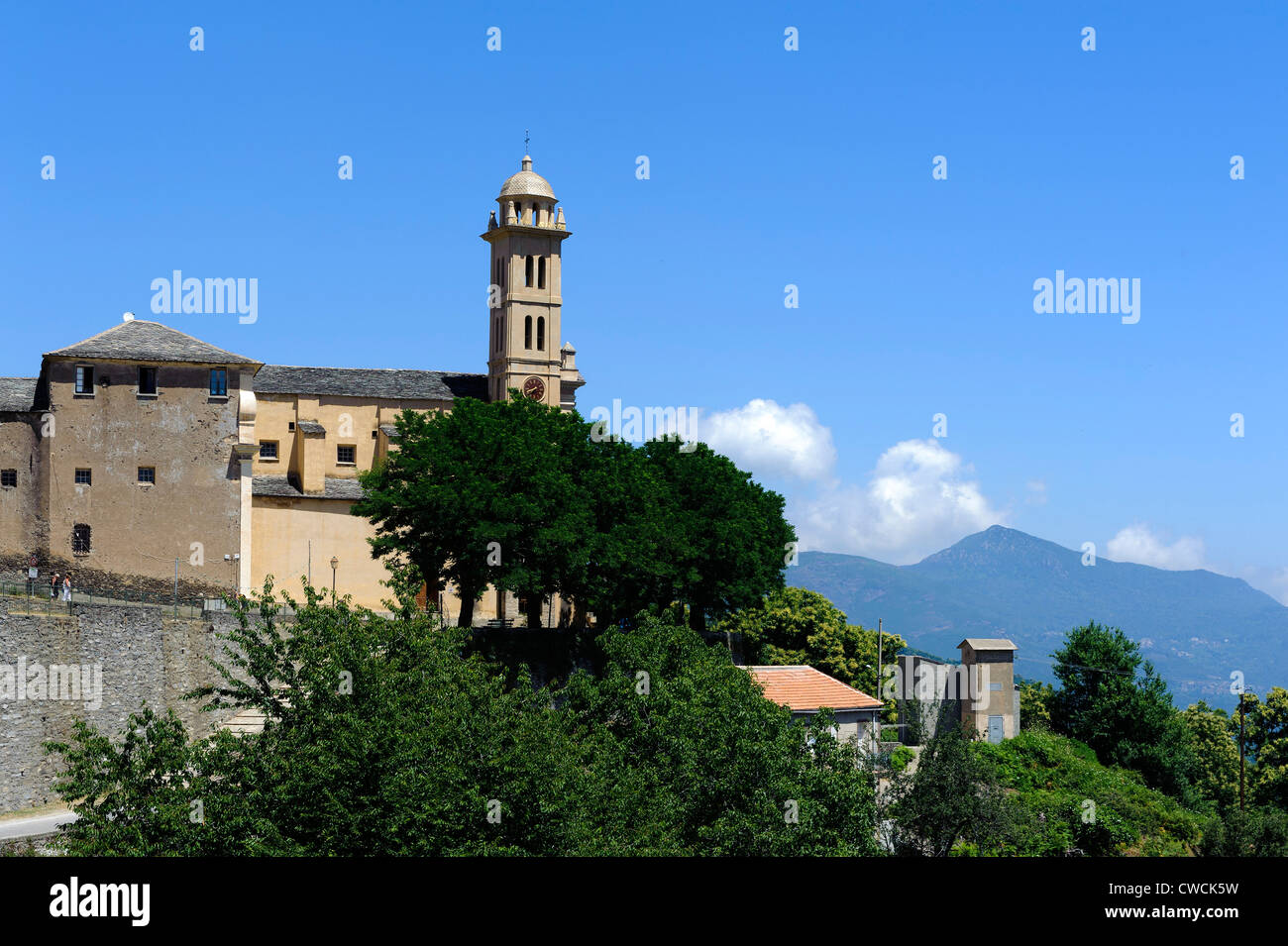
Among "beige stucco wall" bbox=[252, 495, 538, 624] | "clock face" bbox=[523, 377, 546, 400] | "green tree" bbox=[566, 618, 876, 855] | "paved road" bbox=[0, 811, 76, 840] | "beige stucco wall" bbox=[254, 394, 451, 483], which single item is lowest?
"paved road" bbox=[0, 811, 76, 840]

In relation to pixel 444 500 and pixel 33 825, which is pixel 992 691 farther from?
pixel 33 825

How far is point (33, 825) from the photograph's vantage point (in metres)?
40.3

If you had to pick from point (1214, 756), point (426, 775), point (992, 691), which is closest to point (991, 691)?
point (992, 691)

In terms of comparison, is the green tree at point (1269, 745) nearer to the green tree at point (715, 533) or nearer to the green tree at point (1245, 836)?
the green tree at point (1245, 836)

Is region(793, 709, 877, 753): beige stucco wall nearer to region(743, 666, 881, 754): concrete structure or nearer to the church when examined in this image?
region(743, 666, 881, 754): concrete structure

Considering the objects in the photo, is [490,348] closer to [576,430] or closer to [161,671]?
[576,430]

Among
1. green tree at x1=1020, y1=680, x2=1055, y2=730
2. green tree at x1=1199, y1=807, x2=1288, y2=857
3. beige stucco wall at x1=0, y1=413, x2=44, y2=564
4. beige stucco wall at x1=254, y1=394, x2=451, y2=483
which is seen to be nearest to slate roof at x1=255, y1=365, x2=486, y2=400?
beige stucco wall at x1=254, y1=394, x2=451, y2=483

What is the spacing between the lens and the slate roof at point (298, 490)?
Result: 6875 cm

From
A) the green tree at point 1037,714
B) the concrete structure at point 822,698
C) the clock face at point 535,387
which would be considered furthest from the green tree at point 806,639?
the concrete structure at point 822,698

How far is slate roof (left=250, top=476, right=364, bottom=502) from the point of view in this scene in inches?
2707

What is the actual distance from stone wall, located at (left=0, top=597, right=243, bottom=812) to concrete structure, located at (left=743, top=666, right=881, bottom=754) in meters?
21.4

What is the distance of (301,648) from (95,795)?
5.38m

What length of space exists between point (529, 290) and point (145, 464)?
78.5 ft
